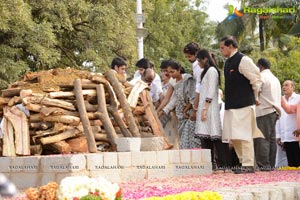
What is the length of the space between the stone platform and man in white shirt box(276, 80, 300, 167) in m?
3.20

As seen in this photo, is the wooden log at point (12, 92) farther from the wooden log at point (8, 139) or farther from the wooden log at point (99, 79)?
the wooden log at point (99, 79)

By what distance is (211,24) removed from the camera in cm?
4553

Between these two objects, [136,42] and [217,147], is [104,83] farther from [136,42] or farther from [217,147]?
[136,42]

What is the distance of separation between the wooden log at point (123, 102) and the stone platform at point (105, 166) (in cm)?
85

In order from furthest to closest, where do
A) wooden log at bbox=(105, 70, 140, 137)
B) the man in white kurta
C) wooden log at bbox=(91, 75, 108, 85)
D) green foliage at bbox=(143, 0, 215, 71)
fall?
green foliage at bbox=(143, 0, 215, 71)
wooden log at bbox=(105, 70, 140, 137)
wooden log at bbox=(91, 75, 108, 85)
the man in white kurta

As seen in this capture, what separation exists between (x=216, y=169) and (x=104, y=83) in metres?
2.38

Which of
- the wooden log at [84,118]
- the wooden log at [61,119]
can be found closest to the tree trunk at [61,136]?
the wooden log at [61,119]

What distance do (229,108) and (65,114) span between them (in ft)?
8.15

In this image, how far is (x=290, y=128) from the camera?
44.4 feet

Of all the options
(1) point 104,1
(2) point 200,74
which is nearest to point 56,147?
(2) point 200,74

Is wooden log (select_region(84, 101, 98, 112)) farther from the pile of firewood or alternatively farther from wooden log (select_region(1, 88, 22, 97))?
wooden log (select_region(1, 88, 22, 97))

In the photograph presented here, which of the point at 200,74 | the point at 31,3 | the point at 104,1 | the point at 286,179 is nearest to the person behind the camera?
the point at 286,179

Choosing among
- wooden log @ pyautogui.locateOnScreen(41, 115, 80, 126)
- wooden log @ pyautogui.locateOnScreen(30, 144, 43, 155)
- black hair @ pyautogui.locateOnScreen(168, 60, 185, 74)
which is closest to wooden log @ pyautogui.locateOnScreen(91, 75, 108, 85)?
wooden log @ pyautogui.locateOnScreen(41, 115, 80, 126)

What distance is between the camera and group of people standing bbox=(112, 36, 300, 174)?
1070cm
